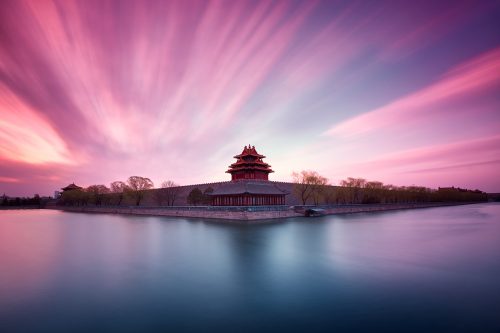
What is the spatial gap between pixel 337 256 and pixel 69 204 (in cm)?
7517

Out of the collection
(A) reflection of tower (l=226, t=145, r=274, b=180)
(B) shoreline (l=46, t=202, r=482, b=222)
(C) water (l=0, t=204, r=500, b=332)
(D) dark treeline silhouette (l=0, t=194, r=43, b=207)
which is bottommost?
(C) water (l=0, t=204, r=500, b=332)

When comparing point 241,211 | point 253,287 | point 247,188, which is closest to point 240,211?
point 241,211

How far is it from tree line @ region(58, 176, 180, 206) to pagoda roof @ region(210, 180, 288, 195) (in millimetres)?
11081

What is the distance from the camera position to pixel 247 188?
38406mm

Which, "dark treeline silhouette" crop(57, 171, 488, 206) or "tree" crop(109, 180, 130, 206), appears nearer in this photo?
"dark treeline silhouette" crop(57, 171, 488, 206)

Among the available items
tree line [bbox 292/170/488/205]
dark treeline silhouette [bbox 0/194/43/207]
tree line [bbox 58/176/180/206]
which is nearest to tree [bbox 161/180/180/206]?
tree line [bbox 58/176/180/206]

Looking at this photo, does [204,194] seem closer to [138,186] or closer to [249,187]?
[249,187]

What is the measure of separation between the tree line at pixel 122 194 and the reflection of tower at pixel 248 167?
441 inches

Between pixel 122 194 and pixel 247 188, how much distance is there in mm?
30859

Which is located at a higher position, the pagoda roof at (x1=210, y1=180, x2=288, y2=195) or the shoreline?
the pagoda roof at (x1=210, y1=180, x2=288, y2=195)

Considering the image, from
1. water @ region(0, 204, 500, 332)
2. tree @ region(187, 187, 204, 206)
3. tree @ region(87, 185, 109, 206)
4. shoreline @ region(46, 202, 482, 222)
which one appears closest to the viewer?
water @ region(0, 204, 500, 332)

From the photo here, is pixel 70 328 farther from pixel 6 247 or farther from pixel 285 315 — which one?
pixel 6 247

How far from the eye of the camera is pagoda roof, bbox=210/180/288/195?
125 feet

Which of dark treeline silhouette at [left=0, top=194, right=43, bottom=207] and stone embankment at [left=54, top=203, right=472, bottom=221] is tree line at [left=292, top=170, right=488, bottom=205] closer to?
stone embankment at [left=54, top=203, right=472, bottom=221]
